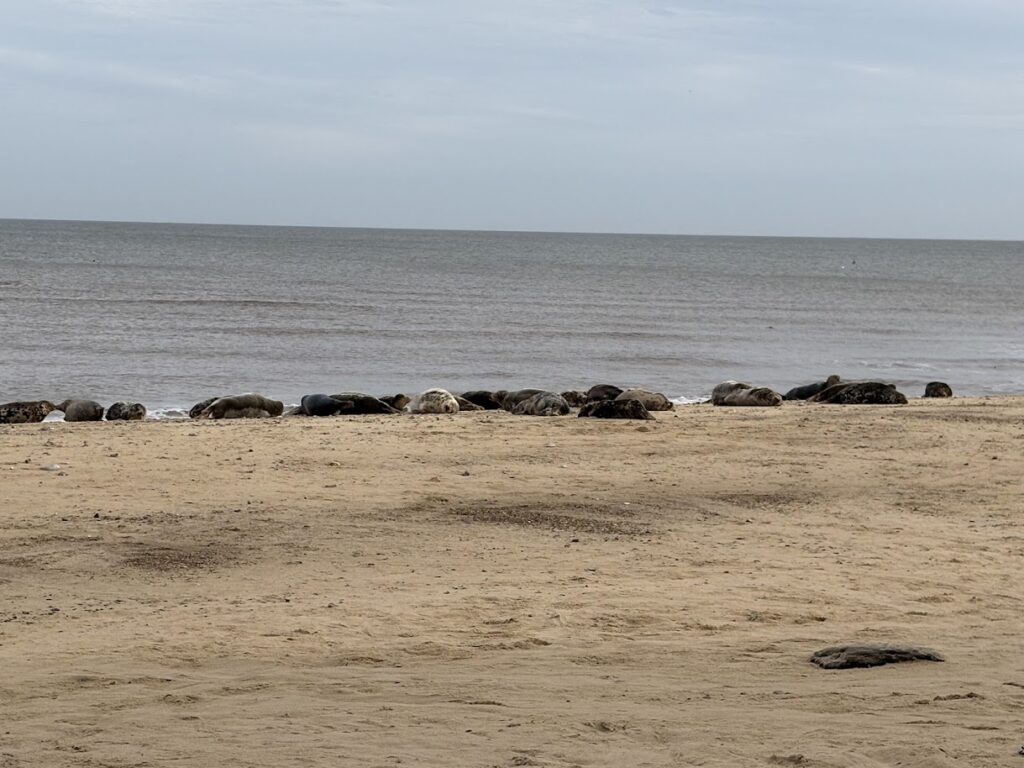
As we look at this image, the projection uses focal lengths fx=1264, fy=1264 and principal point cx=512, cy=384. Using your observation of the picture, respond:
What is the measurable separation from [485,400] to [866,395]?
5.80m

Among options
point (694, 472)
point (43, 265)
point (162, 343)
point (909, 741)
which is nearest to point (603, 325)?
point (162, 343)

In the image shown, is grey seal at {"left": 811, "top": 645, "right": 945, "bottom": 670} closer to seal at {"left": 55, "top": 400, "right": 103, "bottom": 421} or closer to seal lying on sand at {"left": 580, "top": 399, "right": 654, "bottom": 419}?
seal lying on sand at {"left": 580, "top": 399, "right": 654, "bottom": 419}

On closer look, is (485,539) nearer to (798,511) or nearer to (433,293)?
(798,511)

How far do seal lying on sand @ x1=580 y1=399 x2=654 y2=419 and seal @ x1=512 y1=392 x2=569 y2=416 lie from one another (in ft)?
3.37

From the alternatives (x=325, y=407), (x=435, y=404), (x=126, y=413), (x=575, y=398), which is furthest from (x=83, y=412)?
(x=575, y=398)

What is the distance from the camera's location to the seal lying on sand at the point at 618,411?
15695mm

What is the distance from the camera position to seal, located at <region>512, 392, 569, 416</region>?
663 inches

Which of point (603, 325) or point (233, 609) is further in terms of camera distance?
point (603, 325)

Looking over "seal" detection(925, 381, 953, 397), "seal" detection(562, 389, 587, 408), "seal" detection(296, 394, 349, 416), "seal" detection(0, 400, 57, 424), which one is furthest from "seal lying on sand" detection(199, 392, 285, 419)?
"seal" detection(925, 381, 953, 397)

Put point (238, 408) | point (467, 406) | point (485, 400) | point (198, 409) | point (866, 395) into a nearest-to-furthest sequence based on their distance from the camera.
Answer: point (238, 408), point (198, 409), point (467, 406), point (866, 395), point (485, 400)

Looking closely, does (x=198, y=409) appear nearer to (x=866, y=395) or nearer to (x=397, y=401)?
(x=397, y=401)

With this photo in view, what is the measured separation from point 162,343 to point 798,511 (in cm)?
2287

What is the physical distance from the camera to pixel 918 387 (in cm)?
2531

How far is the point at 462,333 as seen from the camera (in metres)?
35.9
